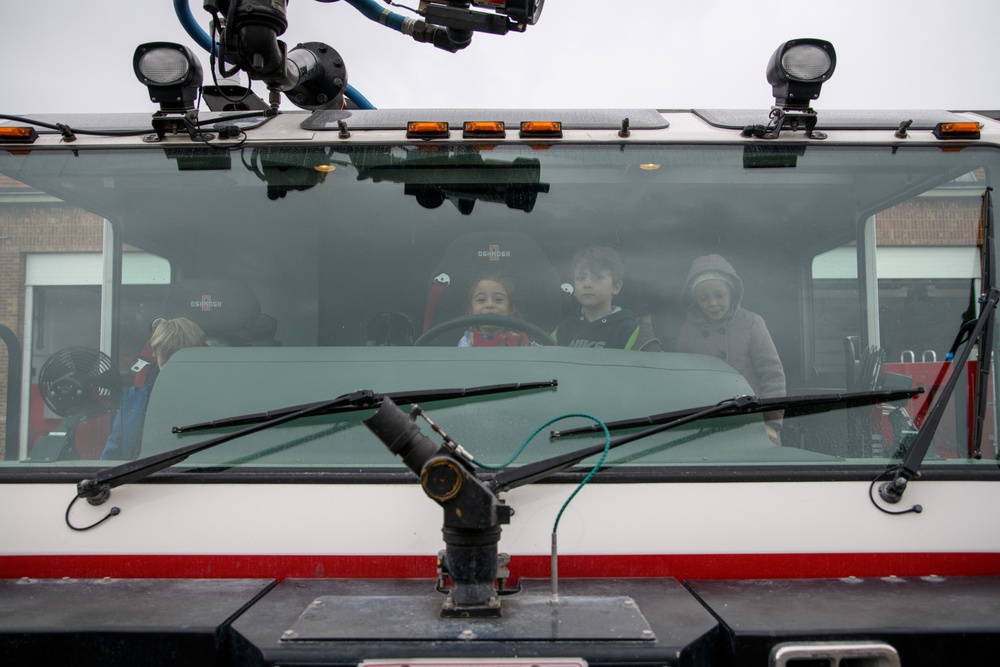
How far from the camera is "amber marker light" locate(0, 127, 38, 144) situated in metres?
2.60

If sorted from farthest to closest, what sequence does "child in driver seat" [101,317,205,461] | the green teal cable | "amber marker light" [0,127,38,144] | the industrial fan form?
"amber marker light" [0,127,38,144], the industrial fan, "child in driver seat" [101,317,205,461], the green teal cable

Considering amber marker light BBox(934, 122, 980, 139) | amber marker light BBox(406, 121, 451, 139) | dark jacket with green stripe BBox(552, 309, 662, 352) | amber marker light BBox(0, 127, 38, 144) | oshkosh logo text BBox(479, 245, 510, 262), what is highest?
amber marker light BBox(934, 122, 980, 139)

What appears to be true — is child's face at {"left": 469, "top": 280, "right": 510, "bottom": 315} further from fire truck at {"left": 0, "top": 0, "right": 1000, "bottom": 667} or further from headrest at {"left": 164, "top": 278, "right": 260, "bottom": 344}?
headrest at {"left": 164, "top": 278, "right": 260, "bottom": 344}

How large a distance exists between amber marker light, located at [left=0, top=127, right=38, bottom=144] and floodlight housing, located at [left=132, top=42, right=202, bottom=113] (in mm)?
378

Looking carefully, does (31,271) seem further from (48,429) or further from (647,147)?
(647,147)

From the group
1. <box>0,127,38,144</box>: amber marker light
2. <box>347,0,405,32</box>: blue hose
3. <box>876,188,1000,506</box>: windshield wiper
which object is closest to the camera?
<box>876,188,1000,506</box>: windshield wiper

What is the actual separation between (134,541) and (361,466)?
2.04 feet

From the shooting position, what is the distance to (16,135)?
2.60 m

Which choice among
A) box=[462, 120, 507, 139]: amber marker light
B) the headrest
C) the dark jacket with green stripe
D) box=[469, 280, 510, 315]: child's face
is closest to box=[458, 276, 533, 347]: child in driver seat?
box=[469, 280, 510, 315]: child's face

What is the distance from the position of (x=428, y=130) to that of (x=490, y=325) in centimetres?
64

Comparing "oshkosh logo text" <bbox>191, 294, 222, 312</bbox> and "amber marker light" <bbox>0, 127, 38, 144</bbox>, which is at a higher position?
"amber marker light" <bbox>0, 127, 38, 144</bbox>

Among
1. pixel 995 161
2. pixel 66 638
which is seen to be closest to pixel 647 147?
pixel 995 161

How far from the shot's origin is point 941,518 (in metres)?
2.20

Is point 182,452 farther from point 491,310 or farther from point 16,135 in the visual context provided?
point 16,135
